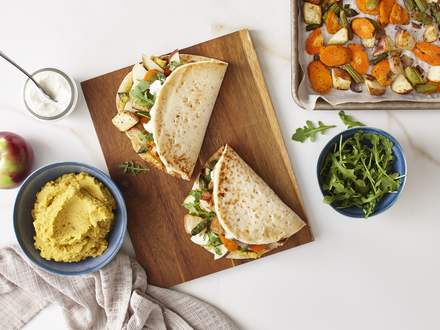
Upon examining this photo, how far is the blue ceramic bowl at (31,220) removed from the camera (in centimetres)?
269

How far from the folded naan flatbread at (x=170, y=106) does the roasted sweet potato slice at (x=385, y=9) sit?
31.6 inches

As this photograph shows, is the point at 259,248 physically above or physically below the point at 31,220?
below

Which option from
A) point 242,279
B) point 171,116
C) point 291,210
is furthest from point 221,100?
point 242,279

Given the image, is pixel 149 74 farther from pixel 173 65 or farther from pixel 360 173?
pixel 360 173

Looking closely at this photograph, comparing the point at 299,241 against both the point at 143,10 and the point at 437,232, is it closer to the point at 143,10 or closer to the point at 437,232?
the point at 437,232

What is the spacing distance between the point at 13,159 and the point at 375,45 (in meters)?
1.88

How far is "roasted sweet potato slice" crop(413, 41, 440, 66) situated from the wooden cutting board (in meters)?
0.78

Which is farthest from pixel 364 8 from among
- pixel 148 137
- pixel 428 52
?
pixel 148 137

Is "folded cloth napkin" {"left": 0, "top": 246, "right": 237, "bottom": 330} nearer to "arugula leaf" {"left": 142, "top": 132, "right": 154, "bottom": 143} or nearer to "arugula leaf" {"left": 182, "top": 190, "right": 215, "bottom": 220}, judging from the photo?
"arugula leaf" {"left": 182, "top": 190, "right": 215, "bottom": 220}

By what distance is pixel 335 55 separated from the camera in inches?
108

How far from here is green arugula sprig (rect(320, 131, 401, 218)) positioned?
260cm

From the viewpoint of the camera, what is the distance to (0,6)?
2912mm

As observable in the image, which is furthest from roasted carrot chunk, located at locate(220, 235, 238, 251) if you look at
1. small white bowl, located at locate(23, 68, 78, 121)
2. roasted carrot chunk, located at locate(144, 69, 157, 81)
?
small white bowl, located at locate(23, 68, 78, 121)

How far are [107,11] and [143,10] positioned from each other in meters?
0.19
